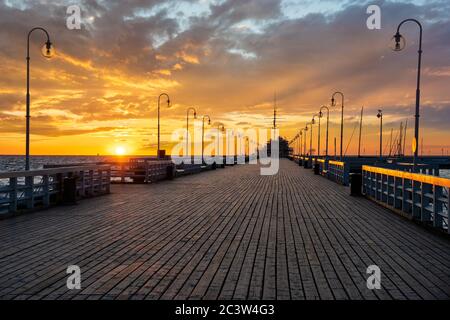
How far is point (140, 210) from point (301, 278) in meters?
8.34

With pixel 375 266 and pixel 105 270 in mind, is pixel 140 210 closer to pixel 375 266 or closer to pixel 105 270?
pixel 105 270

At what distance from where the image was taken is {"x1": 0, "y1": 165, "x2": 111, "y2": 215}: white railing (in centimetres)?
1204

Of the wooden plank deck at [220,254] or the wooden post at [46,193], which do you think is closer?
the wooden plank deck at [220,254]

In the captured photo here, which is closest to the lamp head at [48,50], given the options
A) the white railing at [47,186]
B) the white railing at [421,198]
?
the white railing at [47,186]

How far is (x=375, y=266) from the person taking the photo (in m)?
6.78

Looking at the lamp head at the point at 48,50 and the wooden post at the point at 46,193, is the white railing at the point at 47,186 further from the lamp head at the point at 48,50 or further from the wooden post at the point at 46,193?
the lamp head at the point at 48,50

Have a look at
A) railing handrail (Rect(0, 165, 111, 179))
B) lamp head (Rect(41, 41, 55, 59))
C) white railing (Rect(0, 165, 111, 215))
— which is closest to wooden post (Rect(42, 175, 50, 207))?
white railing (Rect(0, 165, 111, 215))

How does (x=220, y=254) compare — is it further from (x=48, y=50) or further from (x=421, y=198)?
(x=48, y=50)

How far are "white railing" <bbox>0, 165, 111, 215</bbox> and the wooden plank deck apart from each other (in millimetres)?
773

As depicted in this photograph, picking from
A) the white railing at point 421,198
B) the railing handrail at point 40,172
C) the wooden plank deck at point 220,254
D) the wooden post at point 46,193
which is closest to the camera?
the wooden plank deck at point 220,254

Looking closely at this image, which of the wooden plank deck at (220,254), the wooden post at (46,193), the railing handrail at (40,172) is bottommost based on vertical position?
the wooden plank deck at (220,254)

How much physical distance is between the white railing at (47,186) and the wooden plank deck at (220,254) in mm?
773

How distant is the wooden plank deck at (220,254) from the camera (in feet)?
18.1
